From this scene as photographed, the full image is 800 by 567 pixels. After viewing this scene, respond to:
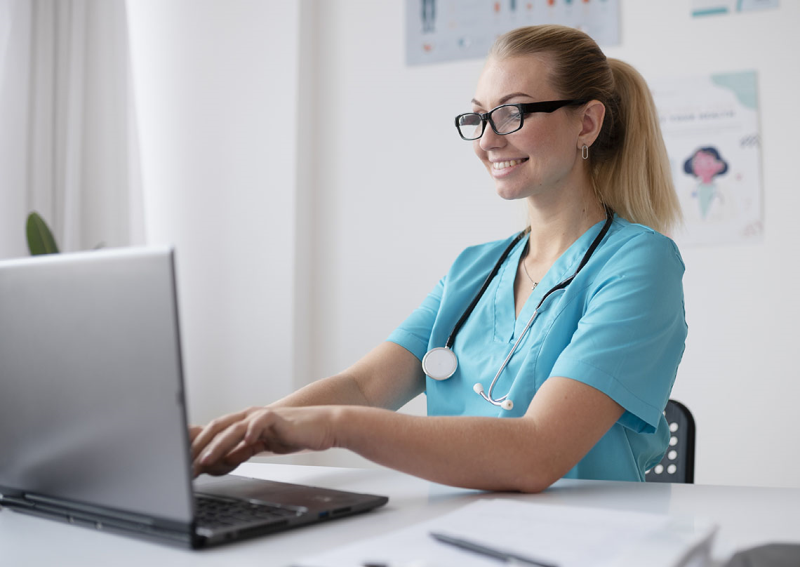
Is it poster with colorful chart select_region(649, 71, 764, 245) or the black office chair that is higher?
poster with colorful chart select_region(649, 71, 764, 245)

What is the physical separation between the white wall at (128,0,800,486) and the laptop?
188 cm

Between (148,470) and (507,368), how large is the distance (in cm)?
74

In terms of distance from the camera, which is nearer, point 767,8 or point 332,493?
point 332,493

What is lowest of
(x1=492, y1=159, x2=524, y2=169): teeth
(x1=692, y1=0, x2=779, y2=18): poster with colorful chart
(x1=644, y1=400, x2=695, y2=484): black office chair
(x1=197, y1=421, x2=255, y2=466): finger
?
(x1=644, y1=400, x2=695, y2=484): black office chair

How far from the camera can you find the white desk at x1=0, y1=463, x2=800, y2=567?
26.0 inches

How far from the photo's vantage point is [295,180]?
2.71m

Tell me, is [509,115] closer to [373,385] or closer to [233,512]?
[373,385]

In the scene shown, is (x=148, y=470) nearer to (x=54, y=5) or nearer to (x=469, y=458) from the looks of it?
(x=469, y=458)

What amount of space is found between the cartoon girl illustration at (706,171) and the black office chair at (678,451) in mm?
1131

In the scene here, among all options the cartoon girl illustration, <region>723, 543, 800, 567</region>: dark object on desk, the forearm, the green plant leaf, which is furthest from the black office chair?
the green plant leaf

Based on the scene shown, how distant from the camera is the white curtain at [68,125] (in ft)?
7.86

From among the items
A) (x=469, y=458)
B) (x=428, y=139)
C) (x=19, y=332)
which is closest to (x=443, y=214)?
(x=428, y=139)

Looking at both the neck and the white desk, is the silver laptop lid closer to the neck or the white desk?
the white desk

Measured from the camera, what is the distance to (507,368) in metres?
1.27
